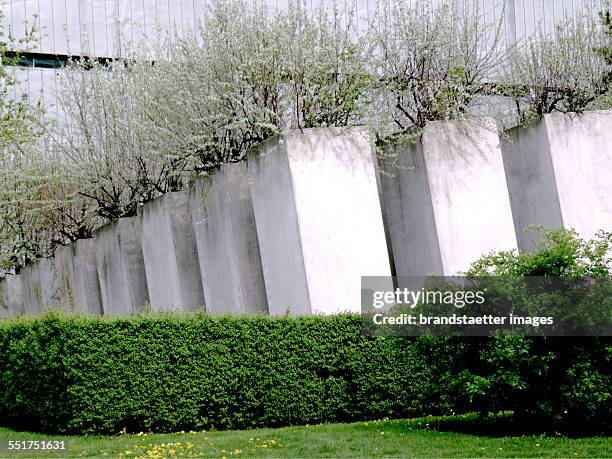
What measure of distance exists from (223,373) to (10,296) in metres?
16.8

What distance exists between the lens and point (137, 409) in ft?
39.9

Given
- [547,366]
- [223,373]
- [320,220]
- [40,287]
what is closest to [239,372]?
[223,373]

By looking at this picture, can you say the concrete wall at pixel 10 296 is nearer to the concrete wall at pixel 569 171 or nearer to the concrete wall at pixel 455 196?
the concrete wall at pixel 455 196

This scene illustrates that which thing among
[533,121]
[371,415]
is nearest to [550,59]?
[533,121]

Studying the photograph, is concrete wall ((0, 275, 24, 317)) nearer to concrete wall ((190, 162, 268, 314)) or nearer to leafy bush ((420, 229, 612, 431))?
concrete wall ((190, 162, 268, 314))

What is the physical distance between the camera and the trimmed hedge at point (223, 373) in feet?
39.3

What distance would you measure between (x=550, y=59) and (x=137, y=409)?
9.71 m

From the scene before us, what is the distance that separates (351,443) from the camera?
1030 cm

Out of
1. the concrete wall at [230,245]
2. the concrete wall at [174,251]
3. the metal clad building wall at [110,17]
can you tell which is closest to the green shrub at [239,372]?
the concrete wall at [230,245]

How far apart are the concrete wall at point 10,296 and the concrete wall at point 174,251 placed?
32.5 feet

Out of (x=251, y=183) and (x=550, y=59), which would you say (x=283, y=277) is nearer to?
(x=251, y=183)

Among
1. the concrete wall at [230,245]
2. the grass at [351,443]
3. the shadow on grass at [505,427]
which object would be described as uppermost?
the concrete wall at [230,245]

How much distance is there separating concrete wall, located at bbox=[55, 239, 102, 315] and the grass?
10220mm

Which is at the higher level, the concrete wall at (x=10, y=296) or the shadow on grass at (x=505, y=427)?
the concrete wall at (x=10, y=296)
